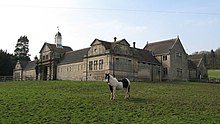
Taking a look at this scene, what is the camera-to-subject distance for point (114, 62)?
5819 centimetres

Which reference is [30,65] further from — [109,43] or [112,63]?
[112,63]

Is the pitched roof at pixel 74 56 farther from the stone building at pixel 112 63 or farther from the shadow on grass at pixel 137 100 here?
the shadow on grass at pixel 137 100

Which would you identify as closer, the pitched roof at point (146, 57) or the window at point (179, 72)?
the pitched roof at point (146, 57)

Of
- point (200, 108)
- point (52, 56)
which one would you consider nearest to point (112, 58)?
point (52, 56)

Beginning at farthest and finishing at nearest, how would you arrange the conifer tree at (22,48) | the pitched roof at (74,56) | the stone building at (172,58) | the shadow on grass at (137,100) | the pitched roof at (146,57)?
the conifer tree at (22,48), the stone building at (172,58), the pitched roof at (74,56), the pitched roof at (146,57), the shadow on grass at (137,100)

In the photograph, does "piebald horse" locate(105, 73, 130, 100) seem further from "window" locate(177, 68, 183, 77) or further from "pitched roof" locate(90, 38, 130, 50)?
"window" locate(177, 68, 183, 77)

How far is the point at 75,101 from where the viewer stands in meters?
27.3

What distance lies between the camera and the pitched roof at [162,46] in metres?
72.1

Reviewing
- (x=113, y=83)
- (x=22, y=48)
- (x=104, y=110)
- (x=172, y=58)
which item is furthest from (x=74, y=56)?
(x=22, y=48)

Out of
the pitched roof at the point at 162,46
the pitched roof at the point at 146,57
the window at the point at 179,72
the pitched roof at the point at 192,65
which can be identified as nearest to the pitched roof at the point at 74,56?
the pitched roof at the point at 146,57

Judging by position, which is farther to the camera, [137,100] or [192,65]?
[192,65]

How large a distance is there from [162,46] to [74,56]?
20.1 meters

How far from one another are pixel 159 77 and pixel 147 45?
44.6 ft

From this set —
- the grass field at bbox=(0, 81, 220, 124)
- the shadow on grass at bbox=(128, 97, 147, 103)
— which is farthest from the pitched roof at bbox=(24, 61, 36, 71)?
the shadow on grass at bbox=(128, 97, 147, 103)
